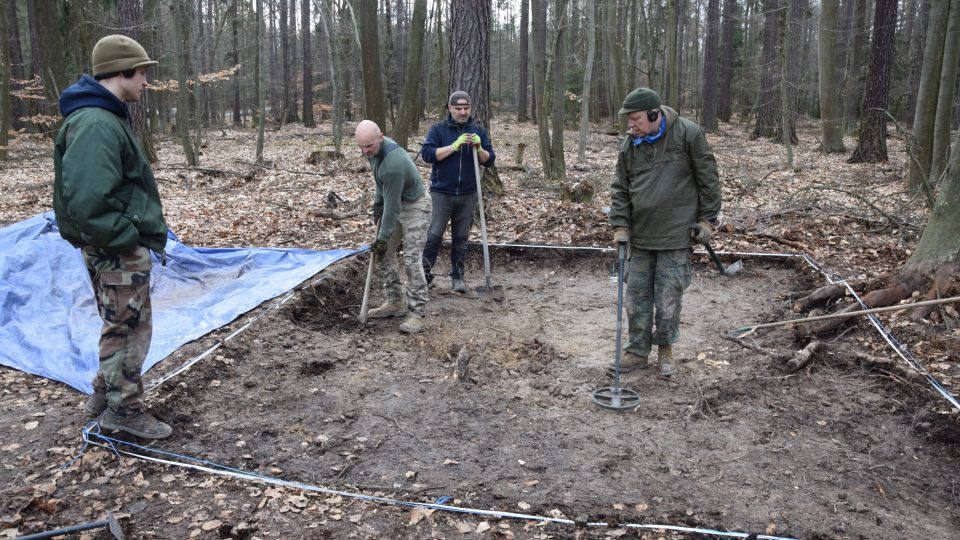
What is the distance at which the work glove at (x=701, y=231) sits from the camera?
4.72 metres

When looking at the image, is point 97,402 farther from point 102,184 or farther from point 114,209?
point 102,184

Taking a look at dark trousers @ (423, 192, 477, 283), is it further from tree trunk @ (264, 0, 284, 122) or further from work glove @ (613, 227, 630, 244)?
tree trunk @ (264, 0, 284, 122)

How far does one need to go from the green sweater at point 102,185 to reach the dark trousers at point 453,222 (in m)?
3.38

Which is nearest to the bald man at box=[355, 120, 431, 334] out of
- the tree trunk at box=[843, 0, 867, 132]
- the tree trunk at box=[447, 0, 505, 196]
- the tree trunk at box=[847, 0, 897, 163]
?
the tree trunk at box=[447, 0, 505, 196]

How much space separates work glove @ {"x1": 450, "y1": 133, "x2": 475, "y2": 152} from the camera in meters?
A: 6.48

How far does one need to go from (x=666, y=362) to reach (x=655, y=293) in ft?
1.80

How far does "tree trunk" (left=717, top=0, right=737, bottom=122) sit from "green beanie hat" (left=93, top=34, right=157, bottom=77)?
24.1 metres

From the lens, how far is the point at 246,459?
378 cm

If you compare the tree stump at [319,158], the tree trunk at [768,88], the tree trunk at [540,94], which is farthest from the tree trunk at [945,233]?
the tree trunk at [768,88]

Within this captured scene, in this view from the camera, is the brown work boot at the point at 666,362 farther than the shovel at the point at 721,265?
No

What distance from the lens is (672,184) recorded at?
4695 mm

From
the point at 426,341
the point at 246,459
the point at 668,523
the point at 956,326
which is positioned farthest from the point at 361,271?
the point at 956,326

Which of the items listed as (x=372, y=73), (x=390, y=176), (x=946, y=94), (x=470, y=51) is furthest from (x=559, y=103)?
(x=390, y=176)

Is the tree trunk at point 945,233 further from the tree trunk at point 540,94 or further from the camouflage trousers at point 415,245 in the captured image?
the tree trunk at point 540,94
